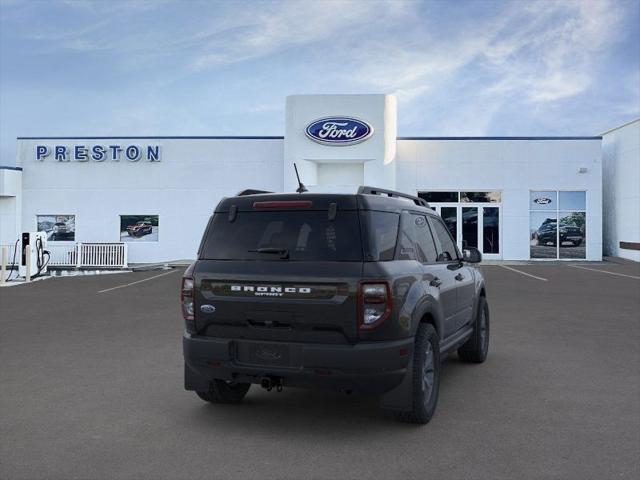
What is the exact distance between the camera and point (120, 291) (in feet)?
52.4

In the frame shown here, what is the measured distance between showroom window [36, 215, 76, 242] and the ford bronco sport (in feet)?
81.1

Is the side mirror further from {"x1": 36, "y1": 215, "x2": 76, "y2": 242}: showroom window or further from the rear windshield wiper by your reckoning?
{"x1": 36, "y1": 215, "x2": 76, "y2": 242}: showroom window

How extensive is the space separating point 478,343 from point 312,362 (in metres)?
3.29

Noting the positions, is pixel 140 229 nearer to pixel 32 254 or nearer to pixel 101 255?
pixel 101 255

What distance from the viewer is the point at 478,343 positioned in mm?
7230

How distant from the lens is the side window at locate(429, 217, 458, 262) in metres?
6.26

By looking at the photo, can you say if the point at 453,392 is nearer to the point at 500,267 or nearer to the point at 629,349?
the point at 629,349

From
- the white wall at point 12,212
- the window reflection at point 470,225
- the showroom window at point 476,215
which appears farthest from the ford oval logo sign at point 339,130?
the white wall at point 12,212

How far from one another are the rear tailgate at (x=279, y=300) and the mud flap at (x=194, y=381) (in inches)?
18.0

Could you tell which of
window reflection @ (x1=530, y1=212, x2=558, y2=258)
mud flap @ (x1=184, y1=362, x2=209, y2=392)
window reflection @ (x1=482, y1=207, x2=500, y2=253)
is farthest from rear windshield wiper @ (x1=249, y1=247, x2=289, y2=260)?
window reflection @ (x1=530, y1=212, x2=558, y2=258)

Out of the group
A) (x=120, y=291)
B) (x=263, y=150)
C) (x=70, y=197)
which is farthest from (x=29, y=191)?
(x=120, y=291)

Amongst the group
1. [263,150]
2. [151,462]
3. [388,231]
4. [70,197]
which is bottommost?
[151,462]

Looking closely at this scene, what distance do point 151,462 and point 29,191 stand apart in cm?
2675

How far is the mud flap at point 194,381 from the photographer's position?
517 centimetres
